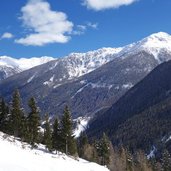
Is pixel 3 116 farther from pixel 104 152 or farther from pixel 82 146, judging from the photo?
pixel 82 146

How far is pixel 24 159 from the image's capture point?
34.0m

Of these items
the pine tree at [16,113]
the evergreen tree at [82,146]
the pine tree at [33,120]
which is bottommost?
the pine tree at [33,120]

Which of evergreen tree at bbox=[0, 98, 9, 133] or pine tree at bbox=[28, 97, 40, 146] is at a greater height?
evergreen tree at bbox=[0, 98, 9, 133]

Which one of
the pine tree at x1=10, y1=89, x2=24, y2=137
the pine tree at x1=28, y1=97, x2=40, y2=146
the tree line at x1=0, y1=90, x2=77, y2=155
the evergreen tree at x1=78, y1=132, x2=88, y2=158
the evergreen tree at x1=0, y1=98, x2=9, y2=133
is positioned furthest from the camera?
the evergreen tree at x1=78, y1=132, x2=88, y2=158

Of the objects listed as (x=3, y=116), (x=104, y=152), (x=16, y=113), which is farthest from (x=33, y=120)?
(x=104, y=152)

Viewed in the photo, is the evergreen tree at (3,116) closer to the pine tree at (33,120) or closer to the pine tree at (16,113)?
the pine tree at (16,113)

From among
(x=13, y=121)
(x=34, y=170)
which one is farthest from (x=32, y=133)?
(x=34, y=170)

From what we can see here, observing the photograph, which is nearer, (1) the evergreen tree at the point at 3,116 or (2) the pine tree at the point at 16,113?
(2) the pine tree at the point at 16,113

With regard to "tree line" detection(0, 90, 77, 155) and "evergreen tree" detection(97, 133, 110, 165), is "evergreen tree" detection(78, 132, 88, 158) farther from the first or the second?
"tree line" detection(0, 90, 77, 155)

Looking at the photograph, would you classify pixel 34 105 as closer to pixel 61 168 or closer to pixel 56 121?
pixel 56 121

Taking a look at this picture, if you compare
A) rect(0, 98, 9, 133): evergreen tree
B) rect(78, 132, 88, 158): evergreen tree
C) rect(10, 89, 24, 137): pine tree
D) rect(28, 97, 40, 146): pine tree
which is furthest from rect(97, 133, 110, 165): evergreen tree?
rect(28, 97, 40, 146): pine tree

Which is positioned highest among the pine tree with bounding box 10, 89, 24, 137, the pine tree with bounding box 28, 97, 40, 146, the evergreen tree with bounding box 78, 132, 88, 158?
the evergreen tree with bounding box 78, 132, 88, 158

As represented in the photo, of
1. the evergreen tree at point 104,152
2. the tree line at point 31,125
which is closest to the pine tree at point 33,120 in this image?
the tree line at point 31,125

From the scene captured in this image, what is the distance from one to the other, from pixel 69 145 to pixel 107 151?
27.9 metres
